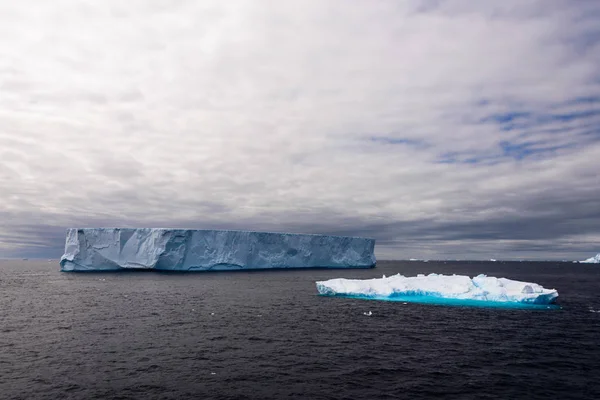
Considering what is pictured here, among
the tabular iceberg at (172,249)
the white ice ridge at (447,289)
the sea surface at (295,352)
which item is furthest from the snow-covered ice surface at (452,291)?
the tabular iceberg at (172,249)

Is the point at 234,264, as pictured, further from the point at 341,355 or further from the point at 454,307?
the point at 341,355

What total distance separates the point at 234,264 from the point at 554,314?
4218 centimetres

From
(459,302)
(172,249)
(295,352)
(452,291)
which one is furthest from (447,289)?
(172,249)

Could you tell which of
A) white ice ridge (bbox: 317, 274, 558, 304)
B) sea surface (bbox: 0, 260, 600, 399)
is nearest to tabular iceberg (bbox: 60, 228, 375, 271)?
white ice ridge (bbox: 317, 274, 558, 304)

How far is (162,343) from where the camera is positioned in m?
16.0

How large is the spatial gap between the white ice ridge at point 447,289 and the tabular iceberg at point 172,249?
84.4ft

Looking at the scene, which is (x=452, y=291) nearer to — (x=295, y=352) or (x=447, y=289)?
(x=447, y=289)

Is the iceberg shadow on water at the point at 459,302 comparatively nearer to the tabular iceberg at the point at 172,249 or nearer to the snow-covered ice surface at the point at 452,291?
the snow-covered ice surface at the point at 452,291

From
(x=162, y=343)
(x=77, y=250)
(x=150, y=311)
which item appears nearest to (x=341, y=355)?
(x=162, y=343)

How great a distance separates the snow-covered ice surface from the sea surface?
2.28 meters

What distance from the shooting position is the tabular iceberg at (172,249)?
52344 mm

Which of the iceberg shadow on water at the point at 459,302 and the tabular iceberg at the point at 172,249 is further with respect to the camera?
the tabular iceberg at the point at 172,249

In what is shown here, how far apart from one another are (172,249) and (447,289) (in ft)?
117

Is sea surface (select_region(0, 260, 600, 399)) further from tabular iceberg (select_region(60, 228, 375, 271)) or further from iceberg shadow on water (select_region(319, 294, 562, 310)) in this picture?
tabular iceberg (select_region(60, 228, 375, 271))
